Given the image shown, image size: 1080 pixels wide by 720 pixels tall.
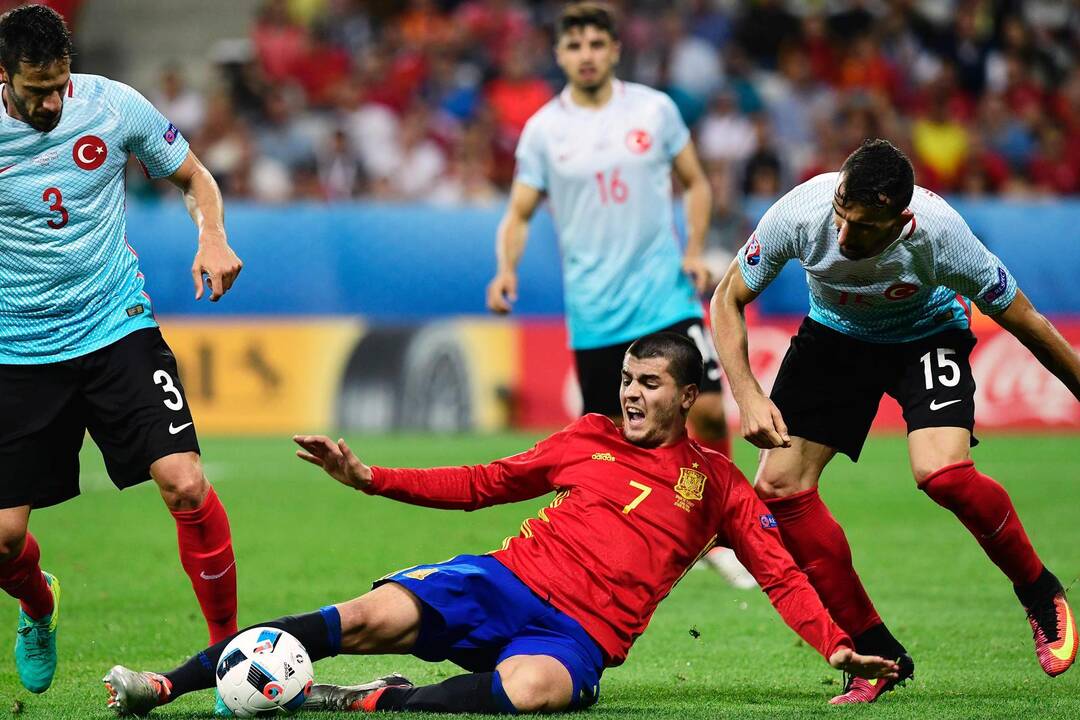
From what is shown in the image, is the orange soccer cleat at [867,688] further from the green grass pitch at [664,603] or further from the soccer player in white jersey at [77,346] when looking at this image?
the soccer player in white jersey at [77,346]

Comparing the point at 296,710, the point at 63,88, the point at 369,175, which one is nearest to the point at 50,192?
the point at 63,88

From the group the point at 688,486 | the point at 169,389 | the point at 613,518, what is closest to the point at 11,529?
the point at 169,389

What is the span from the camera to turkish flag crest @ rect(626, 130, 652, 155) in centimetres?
875

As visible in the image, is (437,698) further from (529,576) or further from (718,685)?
(718,685)

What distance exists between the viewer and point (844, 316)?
20.2ft

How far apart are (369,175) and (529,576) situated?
13178 mm

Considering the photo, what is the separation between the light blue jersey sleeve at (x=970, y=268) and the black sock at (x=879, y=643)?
127cm

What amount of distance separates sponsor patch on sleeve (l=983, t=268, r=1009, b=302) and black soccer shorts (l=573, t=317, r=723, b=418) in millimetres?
2967

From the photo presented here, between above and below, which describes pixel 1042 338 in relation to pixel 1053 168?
above

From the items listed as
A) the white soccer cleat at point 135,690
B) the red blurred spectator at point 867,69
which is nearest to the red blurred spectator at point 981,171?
the red blurred spectator at point 867,69

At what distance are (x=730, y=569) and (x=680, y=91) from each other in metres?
10.2

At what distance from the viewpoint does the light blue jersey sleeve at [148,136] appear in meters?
6.00

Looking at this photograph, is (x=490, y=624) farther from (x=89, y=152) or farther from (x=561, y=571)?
(x=89, y=152)

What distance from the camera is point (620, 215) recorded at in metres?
8.77
